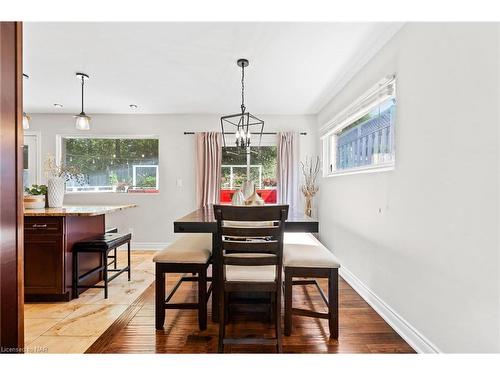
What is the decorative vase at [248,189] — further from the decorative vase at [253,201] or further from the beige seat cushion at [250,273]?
the beige seat cushion at [250,273]

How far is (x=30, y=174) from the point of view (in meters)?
4.61

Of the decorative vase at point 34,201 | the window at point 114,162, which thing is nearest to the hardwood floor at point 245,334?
the decorative vase at point 34,201

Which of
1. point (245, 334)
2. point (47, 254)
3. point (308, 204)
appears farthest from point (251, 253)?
point (308, 204)

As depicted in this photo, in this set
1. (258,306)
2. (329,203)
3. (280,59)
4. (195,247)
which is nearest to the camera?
(195,247)

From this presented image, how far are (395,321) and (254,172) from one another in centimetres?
312

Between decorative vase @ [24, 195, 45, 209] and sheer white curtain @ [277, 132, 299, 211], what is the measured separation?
3.14 m

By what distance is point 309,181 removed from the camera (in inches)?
179

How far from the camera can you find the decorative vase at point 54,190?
296 cm

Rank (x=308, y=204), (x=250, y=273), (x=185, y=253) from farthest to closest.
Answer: (x=308, y=204), (x=185, y=253), (x=250, y=273)

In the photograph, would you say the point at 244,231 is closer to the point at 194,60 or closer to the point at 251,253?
the point at 251,253

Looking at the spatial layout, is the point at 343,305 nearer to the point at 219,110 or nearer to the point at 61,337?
the point at 61,337

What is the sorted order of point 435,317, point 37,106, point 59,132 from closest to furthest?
point 435,317
point 37,106
point 59,132
